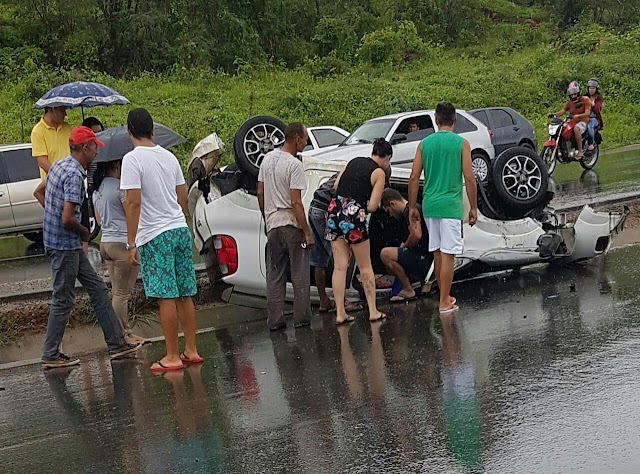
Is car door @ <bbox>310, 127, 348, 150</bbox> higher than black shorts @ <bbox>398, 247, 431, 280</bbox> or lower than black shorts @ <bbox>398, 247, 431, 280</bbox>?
higher

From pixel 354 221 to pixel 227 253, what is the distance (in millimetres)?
1377

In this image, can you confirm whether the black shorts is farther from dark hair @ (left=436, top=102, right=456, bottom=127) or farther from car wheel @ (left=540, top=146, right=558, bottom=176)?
car wheel @ (left=540, top=146, right=558, bottom=176)

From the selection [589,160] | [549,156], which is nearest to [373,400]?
[549,156]

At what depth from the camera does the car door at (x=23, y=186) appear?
49.7 feet

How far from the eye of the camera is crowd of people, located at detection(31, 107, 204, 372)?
7324 mm

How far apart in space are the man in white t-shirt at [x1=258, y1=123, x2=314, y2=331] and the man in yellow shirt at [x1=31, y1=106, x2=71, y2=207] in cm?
210

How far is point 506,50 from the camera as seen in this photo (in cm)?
4269

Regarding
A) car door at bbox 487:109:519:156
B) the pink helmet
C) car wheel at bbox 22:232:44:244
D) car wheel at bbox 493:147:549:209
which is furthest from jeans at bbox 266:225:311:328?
the pink helmet

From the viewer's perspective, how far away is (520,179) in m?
11.0

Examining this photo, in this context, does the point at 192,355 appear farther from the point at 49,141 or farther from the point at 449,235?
the point at 49,141

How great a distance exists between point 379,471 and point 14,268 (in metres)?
9.43

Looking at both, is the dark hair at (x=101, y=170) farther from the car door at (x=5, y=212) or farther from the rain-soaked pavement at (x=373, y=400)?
the car door at (x=5, y=212)

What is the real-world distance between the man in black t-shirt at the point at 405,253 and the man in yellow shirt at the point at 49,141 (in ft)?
10.4

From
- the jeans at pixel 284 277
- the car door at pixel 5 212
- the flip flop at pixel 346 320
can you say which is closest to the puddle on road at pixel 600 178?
the flip flop at pixel 346 320
